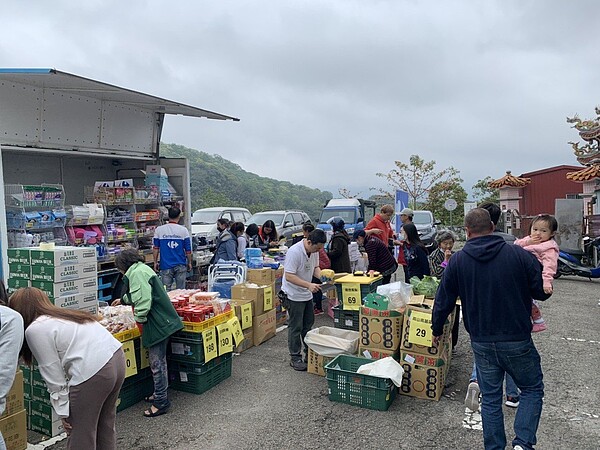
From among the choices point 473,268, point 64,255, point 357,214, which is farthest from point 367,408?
point 357,214

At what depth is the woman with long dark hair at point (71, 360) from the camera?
2.84 m

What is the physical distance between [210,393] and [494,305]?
3130mm

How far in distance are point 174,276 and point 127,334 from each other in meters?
3.38

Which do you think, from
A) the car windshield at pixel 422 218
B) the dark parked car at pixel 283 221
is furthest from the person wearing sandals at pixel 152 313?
the car windshield at pixel 422 218

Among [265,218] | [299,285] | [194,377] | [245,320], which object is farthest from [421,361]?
→ [265,218]

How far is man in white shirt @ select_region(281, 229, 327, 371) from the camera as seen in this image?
18.2ft

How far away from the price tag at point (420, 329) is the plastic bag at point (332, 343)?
2.51 feet

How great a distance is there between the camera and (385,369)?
4.66 m

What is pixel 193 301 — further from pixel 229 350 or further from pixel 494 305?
pixel 494 305

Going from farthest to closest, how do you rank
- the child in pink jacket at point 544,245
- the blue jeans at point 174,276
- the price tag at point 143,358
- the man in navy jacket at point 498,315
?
the blue jeans at point 174,276
the price tag at point 143,358
the child in pink jacket at point 544,245
the man in navy jacket at point 498,315

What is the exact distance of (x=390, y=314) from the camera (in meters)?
5.02

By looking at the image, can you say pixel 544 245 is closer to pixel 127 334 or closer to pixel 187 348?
pixel 187 348

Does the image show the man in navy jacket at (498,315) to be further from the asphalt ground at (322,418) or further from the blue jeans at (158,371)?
the blue jeans at (158,371)

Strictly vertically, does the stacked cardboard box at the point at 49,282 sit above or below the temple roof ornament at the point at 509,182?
below
